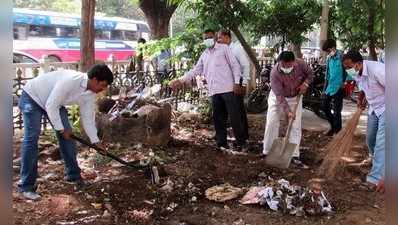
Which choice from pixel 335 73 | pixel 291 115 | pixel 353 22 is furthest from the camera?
pixel 353 22

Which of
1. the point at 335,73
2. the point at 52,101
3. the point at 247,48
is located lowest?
the point at 52,101

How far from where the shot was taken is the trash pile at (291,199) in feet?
14.4

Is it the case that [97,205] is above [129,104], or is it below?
below

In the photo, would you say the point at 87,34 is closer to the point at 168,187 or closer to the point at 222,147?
the point at 222,147

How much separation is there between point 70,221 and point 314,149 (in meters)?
3.97

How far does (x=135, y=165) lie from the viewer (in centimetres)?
518

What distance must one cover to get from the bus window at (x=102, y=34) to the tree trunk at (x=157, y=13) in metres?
14.0

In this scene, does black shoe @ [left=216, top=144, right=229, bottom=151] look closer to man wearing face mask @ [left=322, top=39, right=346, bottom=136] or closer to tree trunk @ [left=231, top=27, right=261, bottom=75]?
man wearing face mask @ [left=322, top=39, right=346, bottom=136]

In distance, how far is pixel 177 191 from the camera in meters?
4.84

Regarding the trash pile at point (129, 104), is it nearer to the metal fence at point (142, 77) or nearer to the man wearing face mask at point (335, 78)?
the metal fence at point (142, 77)

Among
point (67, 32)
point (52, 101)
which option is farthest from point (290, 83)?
point (67, 32)

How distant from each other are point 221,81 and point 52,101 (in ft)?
9.26

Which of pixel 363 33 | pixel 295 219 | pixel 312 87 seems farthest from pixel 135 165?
pixel 363 33

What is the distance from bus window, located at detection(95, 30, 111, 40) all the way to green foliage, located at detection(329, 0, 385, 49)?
15492 millimetres
